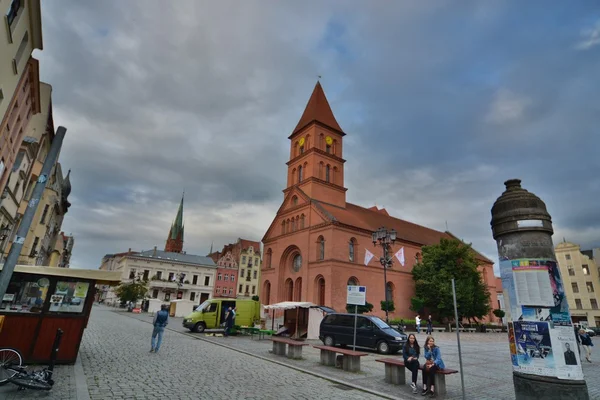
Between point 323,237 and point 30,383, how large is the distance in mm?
30052

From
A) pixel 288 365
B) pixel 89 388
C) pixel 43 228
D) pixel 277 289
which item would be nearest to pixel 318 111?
pixel 277 289

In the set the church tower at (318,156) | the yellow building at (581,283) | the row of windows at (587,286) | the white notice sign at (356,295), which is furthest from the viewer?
the row of windows at (587,286)

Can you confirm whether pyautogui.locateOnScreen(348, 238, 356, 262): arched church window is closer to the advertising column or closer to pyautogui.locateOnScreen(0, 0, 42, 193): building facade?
the advertising column

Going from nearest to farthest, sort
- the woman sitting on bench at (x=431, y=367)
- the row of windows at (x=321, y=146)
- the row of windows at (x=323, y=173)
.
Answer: the woman sitting on bench at (x=431, y=367) < the row of windows at (x=323, y=173) < the row of windows at (x=321, y=146)

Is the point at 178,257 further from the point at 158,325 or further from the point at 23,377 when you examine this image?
the point at 23,377

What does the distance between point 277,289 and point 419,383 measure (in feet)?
101

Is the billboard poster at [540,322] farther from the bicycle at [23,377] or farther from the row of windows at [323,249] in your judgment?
the row of windows at [323,249]

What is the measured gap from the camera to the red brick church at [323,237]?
112 ft

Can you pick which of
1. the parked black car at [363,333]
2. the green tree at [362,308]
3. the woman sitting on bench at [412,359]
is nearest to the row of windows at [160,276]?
the green tree at [362,308]

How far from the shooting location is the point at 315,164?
4072cm

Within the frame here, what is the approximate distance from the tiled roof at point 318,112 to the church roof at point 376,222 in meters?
11.5

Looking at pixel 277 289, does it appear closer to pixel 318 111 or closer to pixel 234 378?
pixel 318 111

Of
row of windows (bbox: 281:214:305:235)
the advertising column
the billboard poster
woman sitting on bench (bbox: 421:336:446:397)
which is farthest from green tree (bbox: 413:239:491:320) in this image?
the billboard poster

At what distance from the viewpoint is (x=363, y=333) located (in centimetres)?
1623
